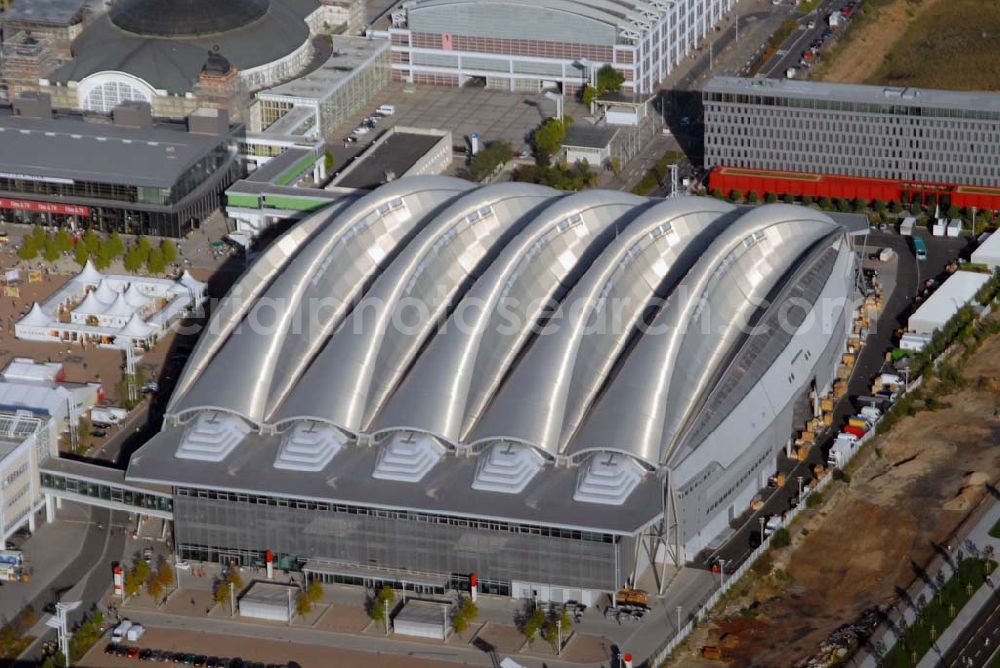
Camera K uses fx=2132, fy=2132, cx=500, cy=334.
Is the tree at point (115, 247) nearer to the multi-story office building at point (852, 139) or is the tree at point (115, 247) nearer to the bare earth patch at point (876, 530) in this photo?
the multi-story office building at point (852, 139)

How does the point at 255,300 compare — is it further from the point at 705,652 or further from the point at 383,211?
the point at 705,652

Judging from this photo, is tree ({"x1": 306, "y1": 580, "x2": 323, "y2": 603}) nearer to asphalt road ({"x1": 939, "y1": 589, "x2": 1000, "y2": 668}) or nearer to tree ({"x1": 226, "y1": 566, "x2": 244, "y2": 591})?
tree ({"x1": 226, "y1": 566, "x2": 244, "y2": 591})

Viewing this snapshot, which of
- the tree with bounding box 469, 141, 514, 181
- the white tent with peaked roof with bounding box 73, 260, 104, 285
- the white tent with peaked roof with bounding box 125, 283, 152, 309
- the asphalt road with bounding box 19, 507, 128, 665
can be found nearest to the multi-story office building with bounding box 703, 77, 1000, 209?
the tree with bounding box 469, 141, 514, 181

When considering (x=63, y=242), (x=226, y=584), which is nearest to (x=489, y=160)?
(x=63, y=242)

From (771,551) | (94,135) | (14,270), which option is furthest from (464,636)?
(94,135)

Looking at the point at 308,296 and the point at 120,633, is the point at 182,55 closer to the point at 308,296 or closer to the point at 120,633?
the point at 308,296
